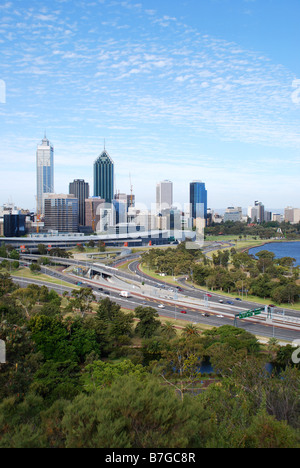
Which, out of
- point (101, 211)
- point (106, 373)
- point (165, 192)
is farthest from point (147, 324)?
point (165, 192)

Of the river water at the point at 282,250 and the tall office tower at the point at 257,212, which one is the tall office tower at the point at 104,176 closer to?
the tall office tower at the point at 257,212

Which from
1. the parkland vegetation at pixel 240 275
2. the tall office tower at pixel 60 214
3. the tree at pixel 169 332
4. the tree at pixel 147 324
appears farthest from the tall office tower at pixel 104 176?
the tree at pixel 169 332

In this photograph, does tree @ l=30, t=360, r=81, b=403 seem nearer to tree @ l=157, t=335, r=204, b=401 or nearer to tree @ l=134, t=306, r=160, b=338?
tree @ l=157, t=335, r=204, b=401

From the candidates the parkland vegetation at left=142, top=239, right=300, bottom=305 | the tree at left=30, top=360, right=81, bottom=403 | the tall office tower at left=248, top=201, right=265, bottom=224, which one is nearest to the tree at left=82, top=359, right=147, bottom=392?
the tree at left=30, top=360, right=81, bottom=403
